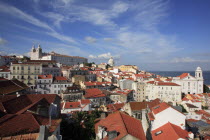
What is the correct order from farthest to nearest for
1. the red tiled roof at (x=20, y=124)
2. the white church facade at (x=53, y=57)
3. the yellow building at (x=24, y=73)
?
the white church facade at (x=53, y=57), the yellow building at (x=24, y=73), the red tiled roof at (x=20, y=124)

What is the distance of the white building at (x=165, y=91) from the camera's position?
5575 cm

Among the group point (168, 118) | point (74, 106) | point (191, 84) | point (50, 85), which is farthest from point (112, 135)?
point (191, 84)

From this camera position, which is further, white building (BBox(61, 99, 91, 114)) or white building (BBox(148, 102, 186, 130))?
white building (BBox(61, 99, 91, 114))

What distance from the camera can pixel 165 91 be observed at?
57.1 meters

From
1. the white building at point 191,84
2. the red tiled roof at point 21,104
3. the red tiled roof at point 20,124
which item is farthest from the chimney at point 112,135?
the white building at point 191,84

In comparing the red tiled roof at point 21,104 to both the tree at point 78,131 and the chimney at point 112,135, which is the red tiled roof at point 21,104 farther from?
the chimney at point 112,135

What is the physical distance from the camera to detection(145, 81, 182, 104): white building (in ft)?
183

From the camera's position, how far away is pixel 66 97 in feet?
146

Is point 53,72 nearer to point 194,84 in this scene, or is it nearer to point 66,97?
point 66,97

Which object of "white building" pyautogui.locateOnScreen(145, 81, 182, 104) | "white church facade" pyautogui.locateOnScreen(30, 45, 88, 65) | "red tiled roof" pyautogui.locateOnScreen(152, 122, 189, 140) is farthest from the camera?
"white church facade" pyautogui.locateOnScreen(30, 45, 88, 65)

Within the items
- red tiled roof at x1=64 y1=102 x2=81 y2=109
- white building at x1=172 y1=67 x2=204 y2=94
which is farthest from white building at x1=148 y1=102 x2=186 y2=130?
white building at x1=172 y1=67 x2=204 y2=94

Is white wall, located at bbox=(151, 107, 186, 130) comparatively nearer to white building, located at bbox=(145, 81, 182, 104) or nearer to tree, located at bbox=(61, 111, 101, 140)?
tree, located at bbox=(61, 111, 101, 140)

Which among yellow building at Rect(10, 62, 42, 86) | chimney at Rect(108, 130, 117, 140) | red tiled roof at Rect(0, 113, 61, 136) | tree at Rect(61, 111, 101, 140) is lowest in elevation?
tree at Rect(61, 111, 101, 140)

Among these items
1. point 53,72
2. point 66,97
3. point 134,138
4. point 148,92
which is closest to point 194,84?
point 148,92
